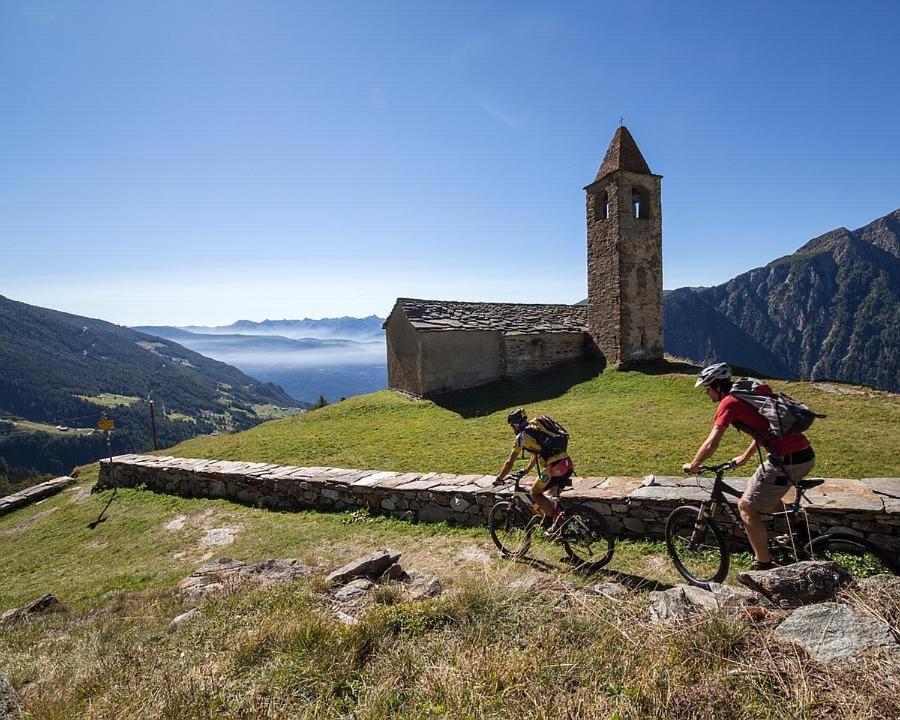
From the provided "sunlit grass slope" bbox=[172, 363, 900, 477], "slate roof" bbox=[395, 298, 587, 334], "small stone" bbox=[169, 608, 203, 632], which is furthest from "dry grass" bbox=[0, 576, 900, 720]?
"slate roof" bbox=[395, 298, 587, 334]

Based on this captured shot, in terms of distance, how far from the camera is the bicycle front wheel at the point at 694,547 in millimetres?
4957

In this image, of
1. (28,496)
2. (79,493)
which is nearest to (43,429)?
(28,496)

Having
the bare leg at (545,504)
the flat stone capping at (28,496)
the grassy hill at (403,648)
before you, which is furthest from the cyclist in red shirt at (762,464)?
the flat stone capping at (28,496)

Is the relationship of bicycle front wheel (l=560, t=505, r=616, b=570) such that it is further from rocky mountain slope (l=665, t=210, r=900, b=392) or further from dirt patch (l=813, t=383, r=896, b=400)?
rocky mountain slope (l=665, t=210, r=900, b=392)

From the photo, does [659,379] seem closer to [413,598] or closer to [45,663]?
[413,598]

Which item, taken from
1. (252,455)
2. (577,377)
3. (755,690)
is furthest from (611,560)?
(577,377)

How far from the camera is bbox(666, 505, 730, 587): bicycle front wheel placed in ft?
16.3

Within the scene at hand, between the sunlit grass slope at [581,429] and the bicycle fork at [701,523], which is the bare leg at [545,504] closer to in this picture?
the bicycle fork at [701,523]

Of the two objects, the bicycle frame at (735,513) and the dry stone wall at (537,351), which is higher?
the dry stone wall at (537,351)

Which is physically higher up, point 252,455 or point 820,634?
point 820,634

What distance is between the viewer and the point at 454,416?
63.0ft

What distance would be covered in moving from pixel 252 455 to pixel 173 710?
12.8 metres

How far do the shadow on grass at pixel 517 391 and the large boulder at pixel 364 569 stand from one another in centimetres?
1356

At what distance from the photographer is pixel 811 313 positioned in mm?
114375
